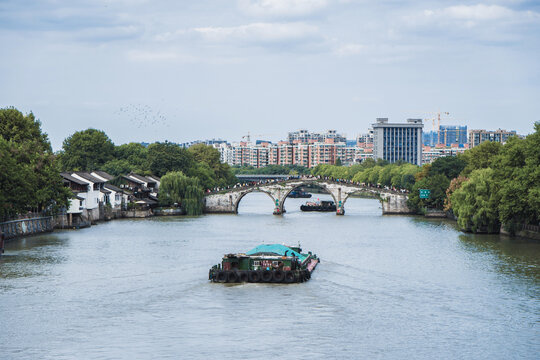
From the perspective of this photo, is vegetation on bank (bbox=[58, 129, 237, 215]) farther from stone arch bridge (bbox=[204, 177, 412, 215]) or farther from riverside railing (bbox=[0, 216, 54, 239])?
riverside railing (bbox=[0, 216, 54, 239])

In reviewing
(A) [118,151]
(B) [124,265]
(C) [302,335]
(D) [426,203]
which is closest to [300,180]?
(D) [426,203]

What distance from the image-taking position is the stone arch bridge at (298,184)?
309 feet

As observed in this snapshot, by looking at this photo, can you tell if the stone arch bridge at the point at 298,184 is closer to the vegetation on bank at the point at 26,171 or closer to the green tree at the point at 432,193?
the green tree at the point at 432,193

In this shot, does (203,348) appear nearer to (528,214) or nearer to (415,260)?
(415,260)

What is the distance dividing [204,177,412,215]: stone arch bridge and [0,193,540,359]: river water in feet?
117

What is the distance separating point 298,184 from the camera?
9931 cm

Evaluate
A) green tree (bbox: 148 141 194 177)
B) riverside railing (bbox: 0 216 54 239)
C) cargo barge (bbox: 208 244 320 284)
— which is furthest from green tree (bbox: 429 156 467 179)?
cargo barge (bbox: 208 244 320 284)

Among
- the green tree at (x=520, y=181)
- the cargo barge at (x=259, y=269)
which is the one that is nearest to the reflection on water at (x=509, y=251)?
the green tree at (x=520, y=181)

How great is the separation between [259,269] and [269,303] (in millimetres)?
4885

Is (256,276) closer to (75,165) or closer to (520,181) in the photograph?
(520,181)

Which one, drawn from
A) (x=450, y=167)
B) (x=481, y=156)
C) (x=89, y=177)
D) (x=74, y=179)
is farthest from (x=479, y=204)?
(x=89, y=177)

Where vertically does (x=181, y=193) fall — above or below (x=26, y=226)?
above

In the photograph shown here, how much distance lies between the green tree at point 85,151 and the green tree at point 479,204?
54321 mm

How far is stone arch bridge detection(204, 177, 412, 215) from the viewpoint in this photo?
94.2 metres
